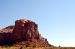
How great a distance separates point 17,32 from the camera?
103m

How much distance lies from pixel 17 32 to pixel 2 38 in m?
10.9

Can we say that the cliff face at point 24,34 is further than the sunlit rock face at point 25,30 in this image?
No

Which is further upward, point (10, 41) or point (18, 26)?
point (18, 26)

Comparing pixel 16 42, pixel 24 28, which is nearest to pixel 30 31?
pixel 24 28

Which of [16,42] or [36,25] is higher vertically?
[36,25]

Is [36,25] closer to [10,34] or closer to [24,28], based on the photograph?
[24,28]

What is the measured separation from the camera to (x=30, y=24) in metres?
105

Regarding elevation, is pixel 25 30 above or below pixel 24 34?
above

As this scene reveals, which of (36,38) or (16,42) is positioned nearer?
(16,42)

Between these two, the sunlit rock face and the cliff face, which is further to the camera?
the sunlit rock face

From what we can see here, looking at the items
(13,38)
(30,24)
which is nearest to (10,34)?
(13,38)

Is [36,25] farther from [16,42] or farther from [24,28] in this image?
[16,42]

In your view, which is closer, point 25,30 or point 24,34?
point 24,34

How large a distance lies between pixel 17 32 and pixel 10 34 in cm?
627
